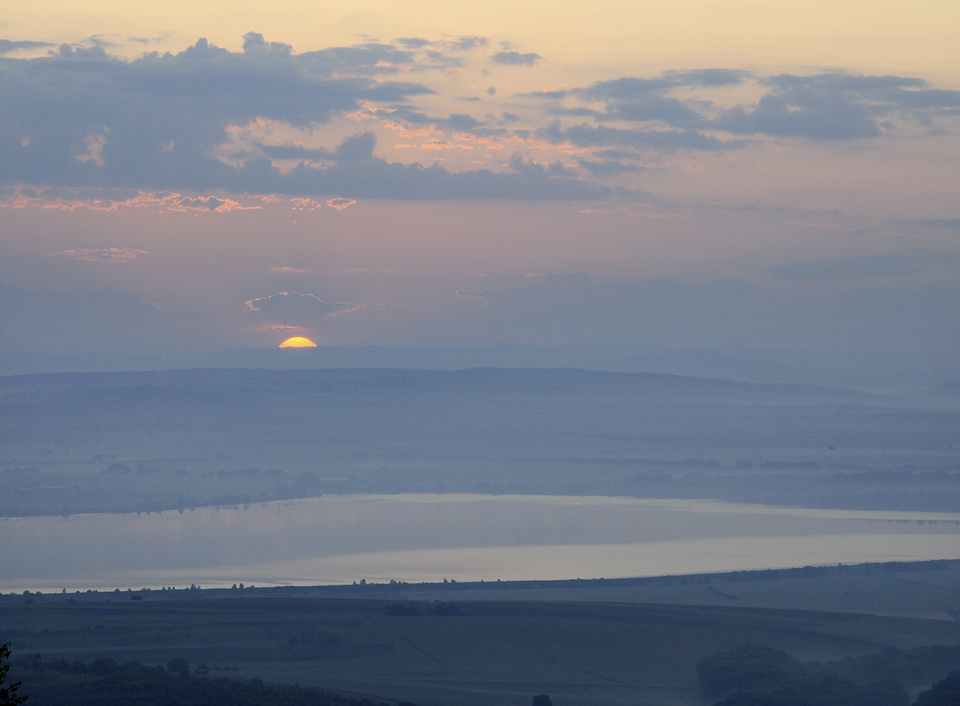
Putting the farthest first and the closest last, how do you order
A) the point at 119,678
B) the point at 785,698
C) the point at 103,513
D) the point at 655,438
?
the point at 655,438 < the point at 103,513 < the point at 785,698 < the point at 119,678

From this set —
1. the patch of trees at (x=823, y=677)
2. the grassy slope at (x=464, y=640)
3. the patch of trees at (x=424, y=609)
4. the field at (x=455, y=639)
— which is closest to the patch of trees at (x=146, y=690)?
the field at (x=455, y=639)

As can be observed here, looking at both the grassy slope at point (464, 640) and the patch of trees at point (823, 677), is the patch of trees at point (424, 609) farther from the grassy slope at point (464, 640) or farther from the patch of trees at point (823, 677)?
the patch of trees at point (823, 677)

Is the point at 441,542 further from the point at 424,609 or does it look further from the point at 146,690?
the point at 146,690

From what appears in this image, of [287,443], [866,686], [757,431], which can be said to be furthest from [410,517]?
[757,431]

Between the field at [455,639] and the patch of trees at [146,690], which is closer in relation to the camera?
the patch of trees at [146,690]

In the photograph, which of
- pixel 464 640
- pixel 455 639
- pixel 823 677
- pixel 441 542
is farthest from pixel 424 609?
pixel 441 542

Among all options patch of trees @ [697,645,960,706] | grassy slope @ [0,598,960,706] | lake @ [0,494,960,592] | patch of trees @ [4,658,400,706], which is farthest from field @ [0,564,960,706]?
lake @ [0,494,960,592]

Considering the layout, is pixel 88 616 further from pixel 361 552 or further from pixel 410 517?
pixel 410 517
